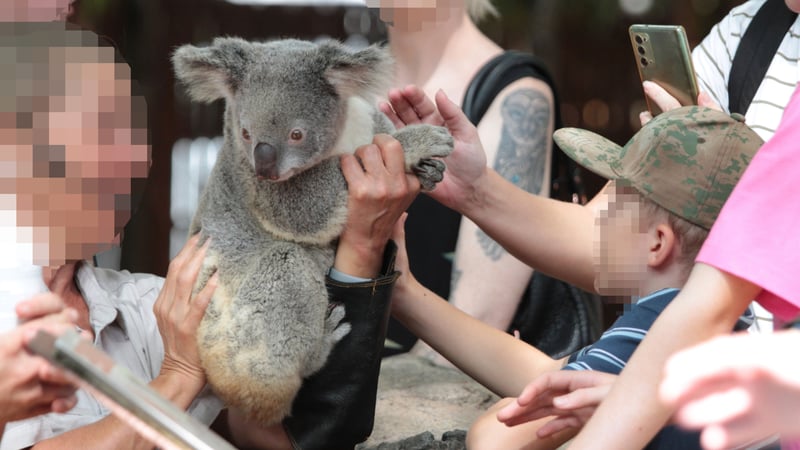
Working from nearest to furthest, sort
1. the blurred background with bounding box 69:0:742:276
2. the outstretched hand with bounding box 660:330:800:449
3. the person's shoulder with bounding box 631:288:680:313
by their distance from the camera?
the outstretched hand with bounding box 660:330:800:449, the person's shoulder with bounding box 631:288:680:313, the blurred background with bounding box 69:0:742:276

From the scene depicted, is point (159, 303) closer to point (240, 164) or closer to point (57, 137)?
point (240, 164)

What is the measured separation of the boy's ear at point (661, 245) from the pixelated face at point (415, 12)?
119 cm

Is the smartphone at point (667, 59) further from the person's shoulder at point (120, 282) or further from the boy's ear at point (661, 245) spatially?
the person's shoulder at point (120, 282)

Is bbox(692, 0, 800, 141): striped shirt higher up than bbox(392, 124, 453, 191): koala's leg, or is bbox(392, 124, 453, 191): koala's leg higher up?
bbox(692, 0, 800, 141): striped shirt

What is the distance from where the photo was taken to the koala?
171cm

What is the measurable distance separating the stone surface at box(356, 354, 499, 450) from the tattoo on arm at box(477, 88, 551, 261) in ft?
1.20

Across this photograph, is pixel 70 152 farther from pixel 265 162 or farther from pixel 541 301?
pixel 541 301

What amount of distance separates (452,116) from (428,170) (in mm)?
233

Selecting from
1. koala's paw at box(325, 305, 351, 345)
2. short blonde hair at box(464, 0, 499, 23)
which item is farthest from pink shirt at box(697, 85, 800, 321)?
short blonde hair at box(464, 0, 499, 23)

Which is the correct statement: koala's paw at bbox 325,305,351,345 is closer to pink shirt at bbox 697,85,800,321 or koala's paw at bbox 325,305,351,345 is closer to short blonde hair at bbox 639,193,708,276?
short blonde hair at bbox 639,193,708,276

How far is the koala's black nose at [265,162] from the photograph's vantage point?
5.49ft

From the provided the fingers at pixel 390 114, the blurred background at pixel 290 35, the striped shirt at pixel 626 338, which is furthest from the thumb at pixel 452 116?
the blurred background at pixel 290 35

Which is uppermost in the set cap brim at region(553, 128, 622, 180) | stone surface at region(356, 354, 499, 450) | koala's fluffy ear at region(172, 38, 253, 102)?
koala's fluffy ear at region(172, 38, 253, 102)

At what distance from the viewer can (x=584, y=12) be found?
5.32 metres
